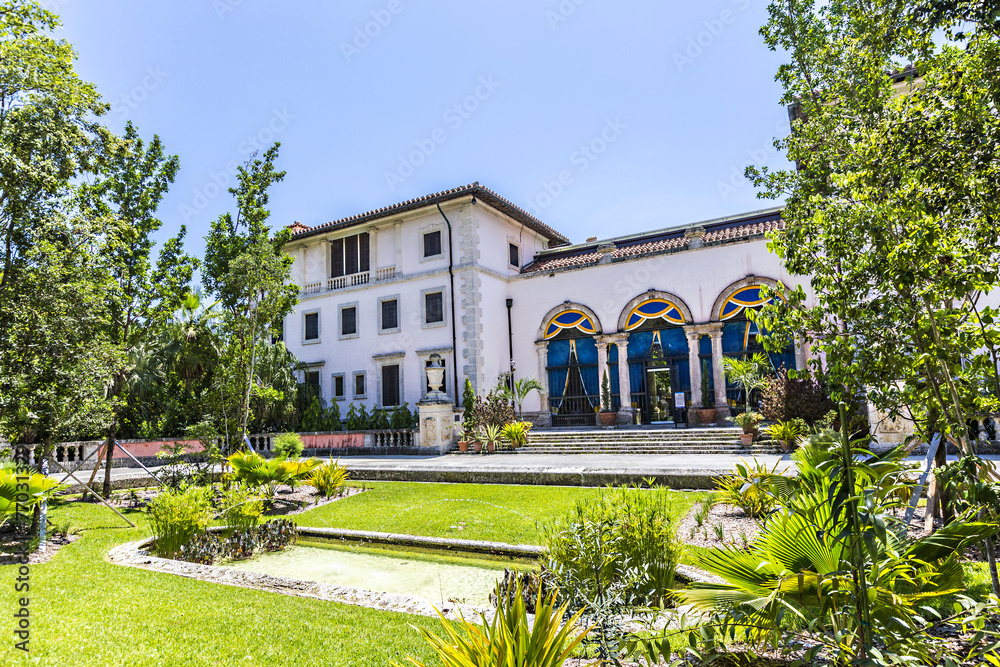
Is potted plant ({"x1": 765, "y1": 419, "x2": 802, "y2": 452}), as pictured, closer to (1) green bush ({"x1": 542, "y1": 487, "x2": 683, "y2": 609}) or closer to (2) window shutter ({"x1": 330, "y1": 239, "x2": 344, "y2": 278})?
(1) green bush ({"x1": 542, "y1": 487, "x2": 683, "y2": 609})

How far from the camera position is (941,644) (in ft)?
9.52

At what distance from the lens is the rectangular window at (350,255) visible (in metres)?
26.1

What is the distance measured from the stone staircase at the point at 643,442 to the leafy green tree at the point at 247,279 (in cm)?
859

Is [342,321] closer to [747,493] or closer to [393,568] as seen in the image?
[393,568]

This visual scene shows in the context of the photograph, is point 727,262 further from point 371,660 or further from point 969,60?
point 371,660

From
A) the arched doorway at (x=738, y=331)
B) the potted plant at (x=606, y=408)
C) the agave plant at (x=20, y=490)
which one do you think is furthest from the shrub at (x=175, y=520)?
the arched doorway at (x=738, y=331)

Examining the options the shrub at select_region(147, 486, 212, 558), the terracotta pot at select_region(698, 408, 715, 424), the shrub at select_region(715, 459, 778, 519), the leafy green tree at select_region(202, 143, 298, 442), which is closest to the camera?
the shrub at select_region(147, 486, 212, 558)

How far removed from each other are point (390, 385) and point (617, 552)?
20.8 meters

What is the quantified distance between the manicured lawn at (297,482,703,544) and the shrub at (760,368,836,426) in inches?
304

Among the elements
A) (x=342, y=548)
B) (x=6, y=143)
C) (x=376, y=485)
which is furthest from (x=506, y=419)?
(x=6, y=143)

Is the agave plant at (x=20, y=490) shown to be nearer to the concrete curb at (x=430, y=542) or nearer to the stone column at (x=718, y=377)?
the concrete curb at (x=430, y=542)

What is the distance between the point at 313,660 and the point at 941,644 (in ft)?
11.8

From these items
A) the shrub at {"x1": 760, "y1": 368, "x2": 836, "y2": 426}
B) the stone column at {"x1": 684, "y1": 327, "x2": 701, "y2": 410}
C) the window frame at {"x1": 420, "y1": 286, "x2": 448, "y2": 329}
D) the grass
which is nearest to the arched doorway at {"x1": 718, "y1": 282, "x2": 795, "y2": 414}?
the stone column at {"x1": 684, "y1": 327, "x2": 701, "y2": 410}

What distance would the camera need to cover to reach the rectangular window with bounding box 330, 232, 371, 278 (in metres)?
26.1
